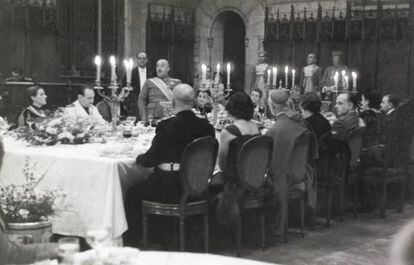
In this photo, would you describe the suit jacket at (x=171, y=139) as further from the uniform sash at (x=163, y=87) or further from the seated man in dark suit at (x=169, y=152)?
the uniform sash at (x=163, y=87)

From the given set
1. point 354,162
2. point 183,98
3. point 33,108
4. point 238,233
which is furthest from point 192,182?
point 354,162

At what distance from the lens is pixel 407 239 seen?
2.32m

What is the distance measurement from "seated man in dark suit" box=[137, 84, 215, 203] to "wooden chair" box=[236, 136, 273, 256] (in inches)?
16.8

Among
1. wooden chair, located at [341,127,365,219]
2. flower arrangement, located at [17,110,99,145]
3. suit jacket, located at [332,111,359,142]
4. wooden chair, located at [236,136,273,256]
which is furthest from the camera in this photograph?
suit jacket, located at [332,111,359,142]

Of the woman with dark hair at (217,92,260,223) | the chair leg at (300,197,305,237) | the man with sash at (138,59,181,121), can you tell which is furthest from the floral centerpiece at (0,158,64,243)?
the man with sash at (138,59,181,121)

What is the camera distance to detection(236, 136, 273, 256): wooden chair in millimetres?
5148

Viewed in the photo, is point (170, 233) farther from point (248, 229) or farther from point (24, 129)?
point (24, 129)

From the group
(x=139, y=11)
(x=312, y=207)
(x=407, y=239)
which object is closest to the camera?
(x=407, y=239)

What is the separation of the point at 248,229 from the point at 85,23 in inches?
329

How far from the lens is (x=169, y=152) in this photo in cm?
484

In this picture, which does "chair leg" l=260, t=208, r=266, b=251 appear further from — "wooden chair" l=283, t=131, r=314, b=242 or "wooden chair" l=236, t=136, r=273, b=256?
"wooden chair" l=283, t=131, r=314, b=242

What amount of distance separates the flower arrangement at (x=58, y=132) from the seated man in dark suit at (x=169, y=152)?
37.6 inches

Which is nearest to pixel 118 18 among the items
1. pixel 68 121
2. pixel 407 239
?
pixel 68 121

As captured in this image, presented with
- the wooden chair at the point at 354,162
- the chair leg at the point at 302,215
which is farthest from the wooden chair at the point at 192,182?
the wooden chair at the point at 354,162
